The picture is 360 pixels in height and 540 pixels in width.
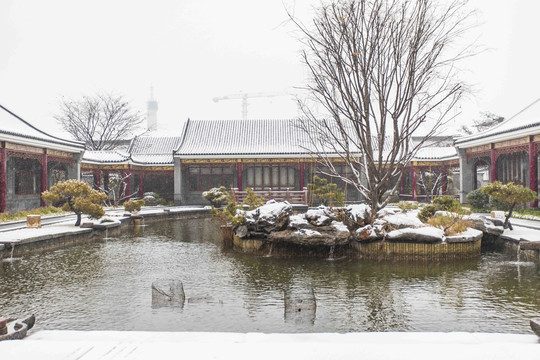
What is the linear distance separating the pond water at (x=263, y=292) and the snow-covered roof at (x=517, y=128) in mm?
7912

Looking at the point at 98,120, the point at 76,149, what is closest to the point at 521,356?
the point at 76,149

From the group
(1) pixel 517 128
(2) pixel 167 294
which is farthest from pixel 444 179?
(2) pixel 167 294

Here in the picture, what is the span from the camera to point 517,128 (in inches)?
631

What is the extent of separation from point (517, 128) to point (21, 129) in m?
19.7

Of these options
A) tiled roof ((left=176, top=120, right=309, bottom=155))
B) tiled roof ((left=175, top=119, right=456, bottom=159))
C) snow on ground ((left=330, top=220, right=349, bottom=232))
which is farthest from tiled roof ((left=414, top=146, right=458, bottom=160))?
snow on ground ((left=330, top=220, right=349, bottom=232))

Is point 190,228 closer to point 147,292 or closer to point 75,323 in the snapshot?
point 147,292

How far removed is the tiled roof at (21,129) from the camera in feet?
53.5

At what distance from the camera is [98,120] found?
37188mm

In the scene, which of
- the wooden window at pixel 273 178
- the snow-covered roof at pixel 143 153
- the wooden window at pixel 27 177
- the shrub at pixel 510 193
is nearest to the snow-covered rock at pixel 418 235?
the shrub at pixel 510 193

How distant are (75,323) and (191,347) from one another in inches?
87.7

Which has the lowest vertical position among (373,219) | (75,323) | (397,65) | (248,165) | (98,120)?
(75,323)

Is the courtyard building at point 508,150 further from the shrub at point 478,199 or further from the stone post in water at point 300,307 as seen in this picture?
the stone post in water at point 300,307

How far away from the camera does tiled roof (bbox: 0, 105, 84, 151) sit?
16319 millimetres

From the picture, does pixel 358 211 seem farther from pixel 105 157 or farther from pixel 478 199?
pixel 105 157
